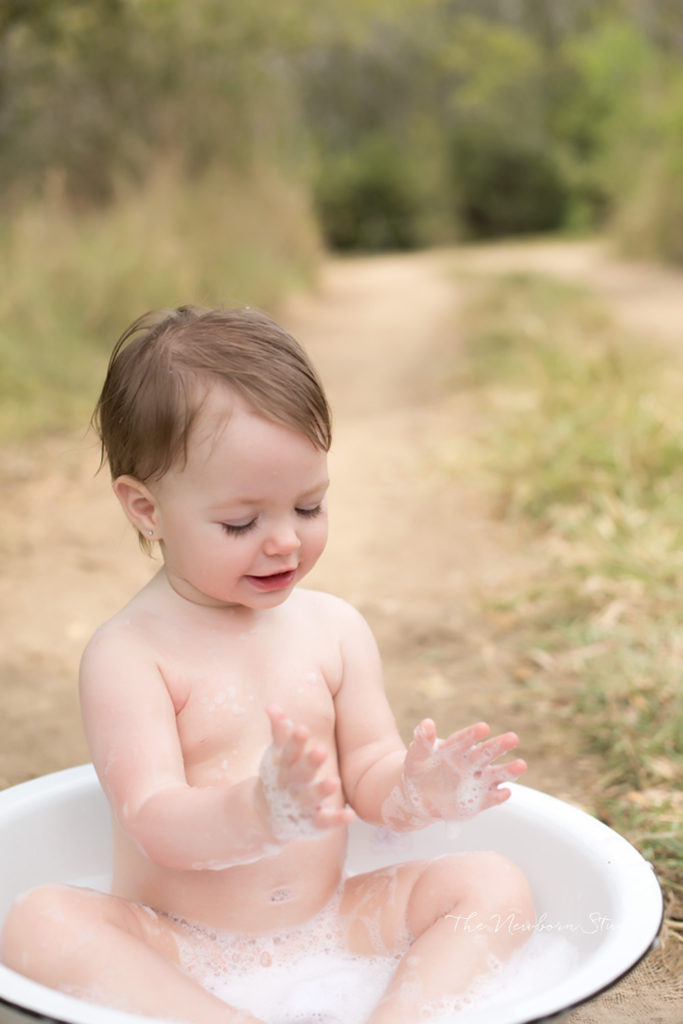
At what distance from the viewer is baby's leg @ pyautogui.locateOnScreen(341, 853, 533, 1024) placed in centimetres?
135

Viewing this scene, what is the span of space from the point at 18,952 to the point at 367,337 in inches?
262

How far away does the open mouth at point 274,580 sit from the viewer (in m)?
1.45

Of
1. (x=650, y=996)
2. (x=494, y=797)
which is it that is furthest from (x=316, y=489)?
(x=650, y=996)

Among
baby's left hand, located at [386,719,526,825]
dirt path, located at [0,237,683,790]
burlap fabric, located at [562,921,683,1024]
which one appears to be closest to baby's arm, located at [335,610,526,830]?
baby's left hand, located at [386,719,526,825]

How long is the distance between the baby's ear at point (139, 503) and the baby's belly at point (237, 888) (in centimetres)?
41

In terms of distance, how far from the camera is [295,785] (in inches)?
45.8

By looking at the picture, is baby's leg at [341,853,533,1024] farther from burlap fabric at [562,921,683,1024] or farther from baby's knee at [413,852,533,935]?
burlap fabric at [562,921,683,1024]

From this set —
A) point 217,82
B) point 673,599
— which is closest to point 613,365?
point 673,599

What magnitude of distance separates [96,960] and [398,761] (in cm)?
46

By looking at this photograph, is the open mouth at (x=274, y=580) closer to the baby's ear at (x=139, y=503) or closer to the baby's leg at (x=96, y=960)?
the baby's ear at (x=139, y=503)

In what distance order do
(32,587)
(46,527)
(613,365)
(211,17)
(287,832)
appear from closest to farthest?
1. (287,832)
2. (32,587)
3. (46,527)
4. (613,365)
5. (211,17)

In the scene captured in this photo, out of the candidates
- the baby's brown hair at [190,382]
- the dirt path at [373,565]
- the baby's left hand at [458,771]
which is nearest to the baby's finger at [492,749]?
the baby's left hand at [458,771]

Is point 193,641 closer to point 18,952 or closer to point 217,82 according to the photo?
point 18,952

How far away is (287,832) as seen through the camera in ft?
3.93
